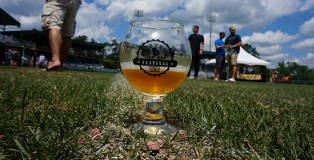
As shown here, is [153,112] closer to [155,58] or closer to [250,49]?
[155,58]

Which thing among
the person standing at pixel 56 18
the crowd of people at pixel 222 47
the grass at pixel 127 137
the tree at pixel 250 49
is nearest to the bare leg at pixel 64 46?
the person standing at pixel 56 18

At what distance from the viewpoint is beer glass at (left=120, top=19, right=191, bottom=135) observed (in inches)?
51.4

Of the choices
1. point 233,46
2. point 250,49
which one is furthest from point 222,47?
point 250,49

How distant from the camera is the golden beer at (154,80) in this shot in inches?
52.4

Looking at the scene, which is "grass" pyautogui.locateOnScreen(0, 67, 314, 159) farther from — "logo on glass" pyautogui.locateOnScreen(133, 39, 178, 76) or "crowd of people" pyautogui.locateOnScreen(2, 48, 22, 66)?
"crowd of people" pyautogui.locateOnScreen(2, 48, 22, 66)

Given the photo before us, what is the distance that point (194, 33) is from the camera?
1167 centimetres

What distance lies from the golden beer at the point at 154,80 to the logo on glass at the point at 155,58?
29mm

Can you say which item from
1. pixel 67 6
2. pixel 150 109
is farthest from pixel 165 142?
pixel 67 6

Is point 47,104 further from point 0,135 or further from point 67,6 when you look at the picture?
point 67,6

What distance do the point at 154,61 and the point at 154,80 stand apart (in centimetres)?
10

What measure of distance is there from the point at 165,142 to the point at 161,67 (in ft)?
1.17

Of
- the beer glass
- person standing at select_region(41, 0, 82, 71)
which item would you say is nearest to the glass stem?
the beer glass

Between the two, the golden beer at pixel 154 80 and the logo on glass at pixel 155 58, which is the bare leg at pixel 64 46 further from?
the logo on glass at pixel 155 58

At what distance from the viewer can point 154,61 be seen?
129 cm
